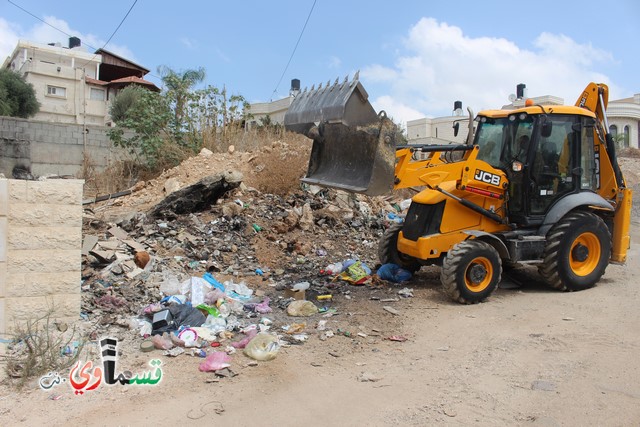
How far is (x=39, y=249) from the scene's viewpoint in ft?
15.9

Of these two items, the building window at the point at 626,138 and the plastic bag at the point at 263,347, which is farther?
the building window at the point at 626,138

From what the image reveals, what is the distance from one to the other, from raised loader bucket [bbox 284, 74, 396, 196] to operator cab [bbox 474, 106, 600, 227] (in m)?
1.79

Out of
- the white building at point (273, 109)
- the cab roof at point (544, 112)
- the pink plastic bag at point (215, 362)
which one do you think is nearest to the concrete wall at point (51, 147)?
the cab roof at point (544, 112)

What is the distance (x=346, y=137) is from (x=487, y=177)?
184cm

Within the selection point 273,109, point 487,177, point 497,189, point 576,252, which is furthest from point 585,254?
point 273,109

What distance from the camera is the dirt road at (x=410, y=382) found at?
3.54m

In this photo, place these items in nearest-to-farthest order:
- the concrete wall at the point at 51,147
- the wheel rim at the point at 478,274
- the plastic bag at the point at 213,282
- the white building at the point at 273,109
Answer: the wheel rim at the point at 478,274
the plastic bag at the point at 213,282
the concrete wall at the point at 51,147
the white building at the point at 273,109

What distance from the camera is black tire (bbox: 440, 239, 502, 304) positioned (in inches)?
240

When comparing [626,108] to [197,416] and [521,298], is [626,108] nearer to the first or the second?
[521,298]

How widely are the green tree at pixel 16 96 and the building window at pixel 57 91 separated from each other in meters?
3.34

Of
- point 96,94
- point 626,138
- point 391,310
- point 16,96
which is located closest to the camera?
point 391,310

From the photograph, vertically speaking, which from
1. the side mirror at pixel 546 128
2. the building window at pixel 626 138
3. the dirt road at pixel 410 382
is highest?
the building window at pixel 626 138

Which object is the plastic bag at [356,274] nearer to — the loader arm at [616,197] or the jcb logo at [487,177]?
the jcb logo at [487,177]

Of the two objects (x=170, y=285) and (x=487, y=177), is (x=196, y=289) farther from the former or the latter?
(x=487, y=177)
